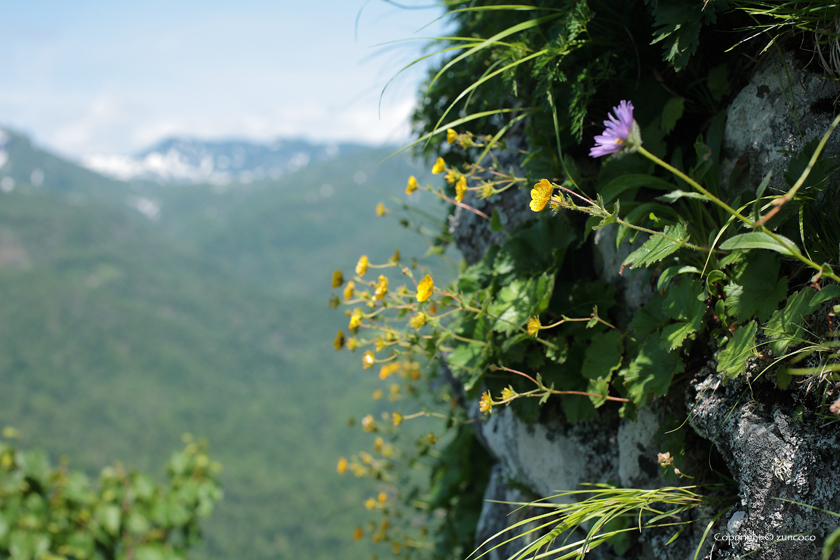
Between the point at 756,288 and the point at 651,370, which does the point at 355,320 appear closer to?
the point at 651,370

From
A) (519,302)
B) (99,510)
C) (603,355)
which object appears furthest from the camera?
(99,510)

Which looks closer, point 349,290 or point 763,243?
point 763,243

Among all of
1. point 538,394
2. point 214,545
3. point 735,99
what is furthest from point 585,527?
point 214,545

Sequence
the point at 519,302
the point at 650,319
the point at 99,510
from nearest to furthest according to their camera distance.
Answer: the point at 650,319 < the point at 519,302 < the point at 99,510

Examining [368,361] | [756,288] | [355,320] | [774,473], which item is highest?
[355,320]

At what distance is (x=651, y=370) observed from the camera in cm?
139

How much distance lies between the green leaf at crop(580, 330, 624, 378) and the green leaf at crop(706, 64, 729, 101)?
2.51 ft

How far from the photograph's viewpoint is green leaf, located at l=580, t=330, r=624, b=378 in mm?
1533

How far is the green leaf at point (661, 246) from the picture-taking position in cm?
116

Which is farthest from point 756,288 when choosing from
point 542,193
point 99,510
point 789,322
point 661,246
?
point 99,510

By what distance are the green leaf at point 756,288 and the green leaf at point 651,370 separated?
206 mm

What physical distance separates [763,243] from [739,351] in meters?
0.30

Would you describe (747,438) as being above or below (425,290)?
below

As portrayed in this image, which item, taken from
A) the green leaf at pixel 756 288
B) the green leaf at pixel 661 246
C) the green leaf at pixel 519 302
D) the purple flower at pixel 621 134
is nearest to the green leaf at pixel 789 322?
the green leaf at pixel 756 288
